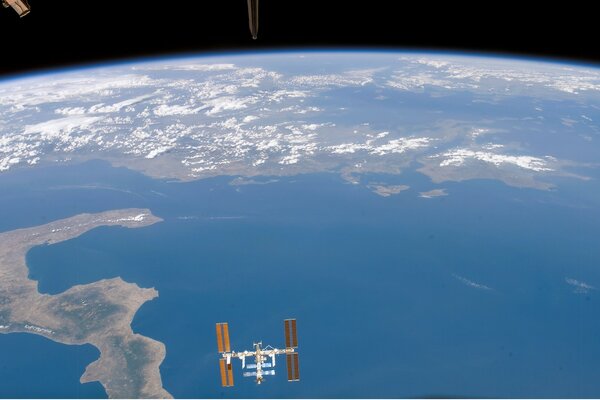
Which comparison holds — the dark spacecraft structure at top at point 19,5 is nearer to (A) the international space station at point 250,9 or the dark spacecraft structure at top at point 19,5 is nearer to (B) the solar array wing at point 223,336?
(A) the international space station at point 250,9

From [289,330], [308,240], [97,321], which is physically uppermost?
[289,330]

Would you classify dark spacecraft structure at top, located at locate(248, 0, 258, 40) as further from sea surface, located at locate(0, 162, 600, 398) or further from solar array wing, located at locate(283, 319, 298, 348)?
sea surface, located at locate(0, 162, 600, 398)

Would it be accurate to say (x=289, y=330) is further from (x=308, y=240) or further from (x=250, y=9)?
(x=308, y=240)

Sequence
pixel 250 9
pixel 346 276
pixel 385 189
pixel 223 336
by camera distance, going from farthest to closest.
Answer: pixel 385 189, pixel 346 276, pixel 223 336, pixel 250 9

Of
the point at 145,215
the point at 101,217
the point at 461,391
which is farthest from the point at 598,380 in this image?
the point at 101,217

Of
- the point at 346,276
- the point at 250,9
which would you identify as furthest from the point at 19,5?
the point at 346,276

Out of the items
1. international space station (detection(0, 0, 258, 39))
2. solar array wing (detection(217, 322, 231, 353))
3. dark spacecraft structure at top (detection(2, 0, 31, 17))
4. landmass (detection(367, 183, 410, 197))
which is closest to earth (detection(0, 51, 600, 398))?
landmass (detection(367, 183, 410, 197))
